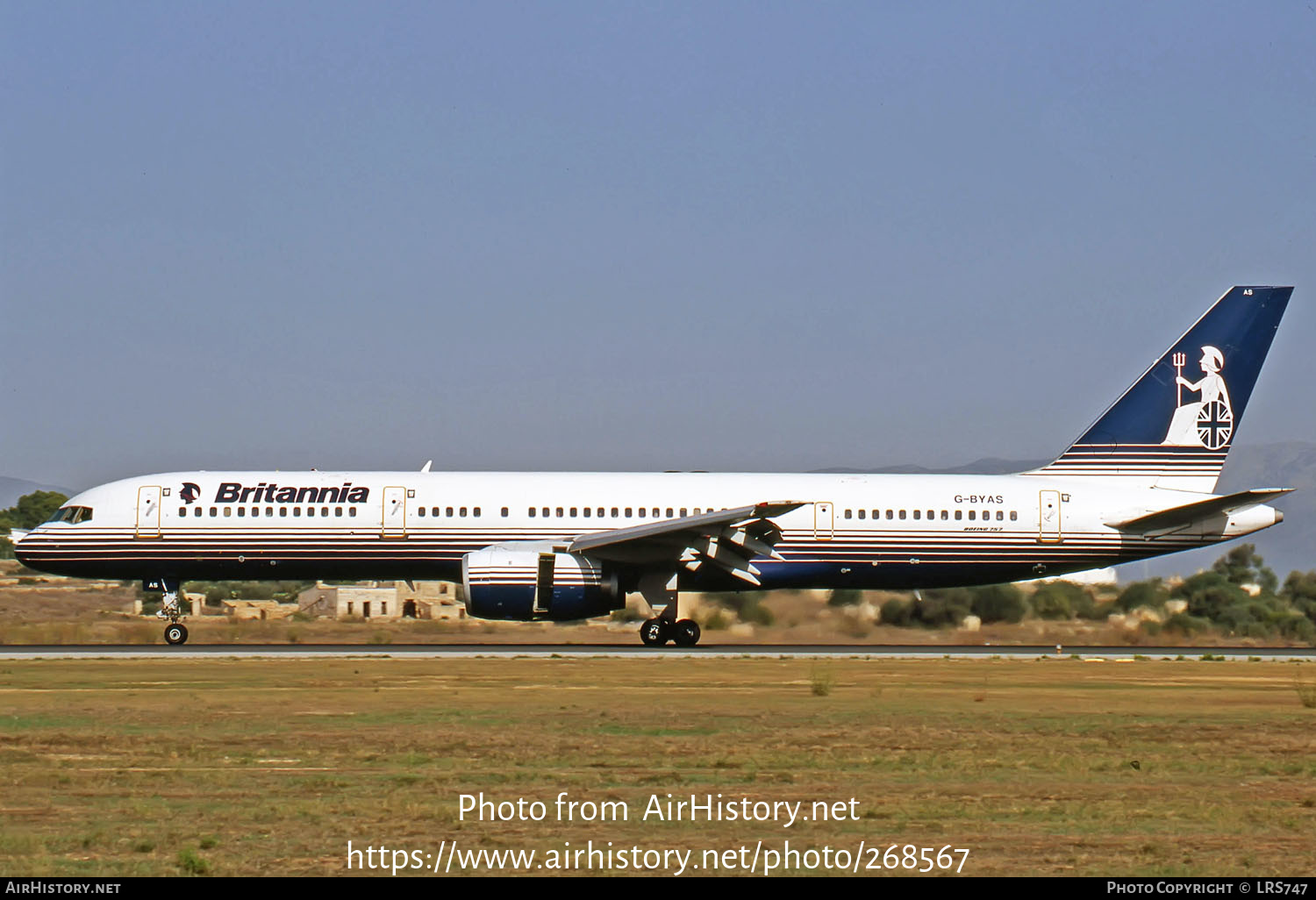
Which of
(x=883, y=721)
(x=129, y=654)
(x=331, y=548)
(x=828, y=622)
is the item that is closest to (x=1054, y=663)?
(x=828, y=622)

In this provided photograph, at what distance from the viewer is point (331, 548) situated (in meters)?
32.1

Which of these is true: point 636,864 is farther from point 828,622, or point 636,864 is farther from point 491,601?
point 828,622

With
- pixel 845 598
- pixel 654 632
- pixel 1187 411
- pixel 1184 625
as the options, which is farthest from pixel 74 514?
pixel 1184 625

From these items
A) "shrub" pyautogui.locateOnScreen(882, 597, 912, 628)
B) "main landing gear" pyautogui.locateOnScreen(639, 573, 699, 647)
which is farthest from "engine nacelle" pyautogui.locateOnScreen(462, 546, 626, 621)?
"shrub" pyautogui.locateOnScreen(882, 597, 912, 628)

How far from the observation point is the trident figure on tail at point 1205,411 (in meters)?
34.6

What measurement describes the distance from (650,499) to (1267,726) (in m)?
16.2

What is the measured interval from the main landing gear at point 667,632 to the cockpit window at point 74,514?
11728mm

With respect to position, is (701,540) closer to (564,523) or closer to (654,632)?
(654,632)

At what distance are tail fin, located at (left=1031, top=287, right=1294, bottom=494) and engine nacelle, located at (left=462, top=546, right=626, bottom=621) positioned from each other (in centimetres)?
1074

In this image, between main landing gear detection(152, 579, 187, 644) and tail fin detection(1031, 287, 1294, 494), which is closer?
main landing gear detection(152, 579, 187, 644)

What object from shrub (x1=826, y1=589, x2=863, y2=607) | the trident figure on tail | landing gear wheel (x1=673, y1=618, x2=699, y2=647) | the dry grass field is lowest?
the dry grass field

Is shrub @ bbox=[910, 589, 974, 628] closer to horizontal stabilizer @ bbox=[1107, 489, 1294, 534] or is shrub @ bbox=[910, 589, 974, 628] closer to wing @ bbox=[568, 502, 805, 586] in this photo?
horizontal stabilizer @ bbox=[1107, 489, 1294, 534]

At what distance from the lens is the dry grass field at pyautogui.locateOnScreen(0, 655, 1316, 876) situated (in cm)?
1048

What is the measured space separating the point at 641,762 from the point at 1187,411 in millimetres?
23444
